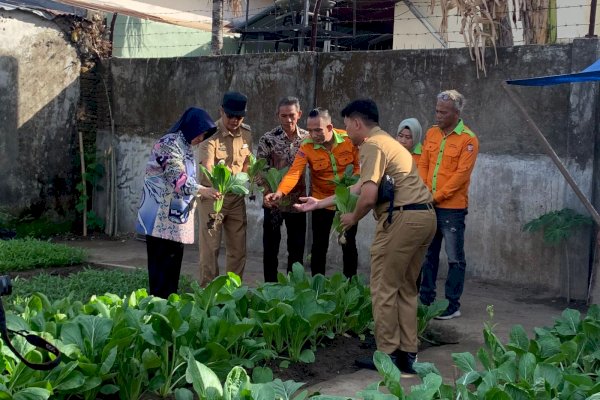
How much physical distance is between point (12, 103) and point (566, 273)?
7673mm

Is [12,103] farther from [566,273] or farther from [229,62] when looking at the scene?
[566,273]

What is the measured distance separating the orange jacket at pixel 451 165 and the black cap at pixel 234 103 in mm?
1712

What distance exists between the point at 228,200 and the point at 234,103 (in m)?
0.89

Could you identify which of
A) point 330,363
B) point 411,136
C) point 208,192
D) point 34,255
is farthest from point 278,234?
point 34,255

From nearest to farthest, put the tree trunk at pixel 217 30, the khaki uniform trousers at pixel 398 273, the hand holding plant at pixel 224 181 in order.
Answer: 1. the khaki uniform trousers at pixel 398 273
2. the hand holding plant at pixel 224 181
3. the tree trunk at pixel 217 30

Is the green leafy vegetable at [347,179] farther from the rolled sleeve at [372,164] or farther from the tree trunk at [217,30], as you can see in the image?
the tree trunk at [217,30]

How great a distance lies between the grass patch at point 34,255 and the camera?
964 cm

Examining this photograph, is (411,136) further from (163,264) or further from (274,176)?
(163,264)

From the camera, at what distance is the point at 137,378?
5.12m

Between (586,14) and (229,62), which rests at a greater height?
(586,14)

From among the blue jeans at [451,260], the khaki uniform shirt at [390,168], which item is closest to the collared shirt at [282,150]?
the blue jeans at [451,260]

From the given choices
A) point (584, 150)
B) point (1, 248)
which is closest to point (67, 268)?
point (1, 248)

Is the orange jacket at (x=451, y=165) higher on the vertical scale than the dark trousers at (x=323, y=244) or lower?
higher

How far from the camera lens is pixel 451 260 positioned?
25.8 ft
